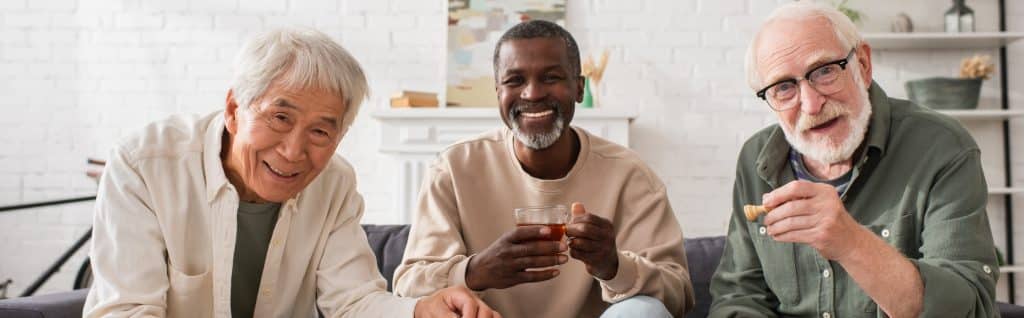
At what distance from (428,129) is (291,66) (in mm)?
2862

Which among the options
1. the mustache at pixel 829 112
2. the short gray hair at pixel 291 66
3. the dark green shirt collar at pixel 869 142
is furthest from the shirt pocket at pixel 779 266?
the short gray hair at pixel 291 66

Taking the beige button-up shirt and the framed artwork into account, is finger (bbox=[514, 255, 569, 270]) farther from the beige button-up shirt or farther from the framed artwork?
the framed artwork

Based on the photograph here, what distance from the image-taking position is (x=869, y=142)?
2.04 m

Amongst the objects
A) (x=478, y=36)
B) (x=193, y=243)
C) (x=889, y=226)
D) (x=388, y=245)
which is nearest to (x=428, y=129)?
(x=478, y=36)

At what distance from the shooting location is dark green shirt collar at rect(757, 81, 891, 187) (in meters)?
2.04

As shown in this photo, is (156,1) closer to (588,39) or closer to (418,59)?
(418,59)

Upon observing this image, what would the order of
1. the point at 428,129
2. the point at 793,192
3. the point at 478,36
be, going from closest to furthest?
the point at 793,192
the point at 428,129
the point at 478,36

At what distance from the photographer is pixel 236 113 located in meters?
1.95

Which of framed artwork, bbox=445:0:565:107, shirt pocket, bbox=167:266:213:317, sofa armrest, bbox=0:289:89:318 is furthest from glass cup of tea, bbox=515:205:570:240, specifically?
framed artwork, bbox=445:0:565:107

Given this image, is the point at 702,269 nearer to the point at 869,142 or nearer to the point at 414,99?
the point at 869,142

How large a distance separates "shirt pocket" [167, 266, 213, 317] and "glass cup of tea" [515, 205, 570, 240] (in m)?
0.67

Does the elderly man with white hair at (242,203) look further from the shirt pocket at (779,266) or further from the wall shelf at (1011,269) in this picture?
the wall shelf at (1011,269)

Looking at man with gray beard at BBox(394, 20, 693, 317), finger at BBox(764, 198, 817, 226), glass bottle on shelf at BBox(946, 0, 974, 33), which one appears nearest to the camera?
finger at BBox(764, 198, 817, 226)

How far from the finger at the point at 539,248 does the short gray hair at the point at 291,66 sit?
0.48m
